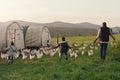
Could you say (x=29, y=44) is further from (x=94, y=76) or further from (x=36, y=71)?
(x=94, y=76)

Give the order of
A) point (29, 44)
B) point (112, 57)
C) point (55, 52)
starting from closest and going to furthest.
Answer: point (112, 57), point (55, 52), point (29, 44)

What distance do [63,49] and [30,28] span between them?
48.4ft

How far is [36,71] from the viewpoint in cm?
1523

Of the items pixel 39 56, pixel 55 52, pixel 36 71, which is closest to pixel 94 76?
pixel 36 71

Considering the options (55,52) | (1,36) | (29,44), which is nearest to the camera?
(55,52)

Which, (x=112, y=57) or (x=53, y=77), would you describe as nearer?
(x=53, y=77)

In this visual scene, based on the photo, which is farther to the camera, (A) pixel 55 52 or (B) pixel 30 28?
(B) pixel 30 28

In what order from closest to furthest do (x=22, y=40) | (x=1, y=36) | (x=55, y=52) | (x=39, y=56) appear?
(x=39, y=56)
(x=55, y=52)
(x=1, y=36)
(x=22, y=40)

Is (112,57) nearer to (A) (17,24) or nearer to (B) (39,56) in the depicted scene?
(B) (39,56)

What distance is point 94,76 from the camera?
42.0 feet

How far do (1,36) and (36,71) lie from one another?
13.8m

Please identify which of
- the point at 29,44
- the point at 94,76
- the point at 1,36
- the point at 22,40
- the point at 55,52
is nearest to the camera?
the point at 94,76

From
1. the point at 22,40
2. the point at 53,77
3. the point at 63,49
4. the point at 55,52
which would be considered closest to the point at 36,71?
the point at 53,77

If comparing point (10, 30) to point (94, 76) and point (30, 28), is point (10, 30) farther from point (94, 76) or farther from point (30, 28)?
point (94, 76)
